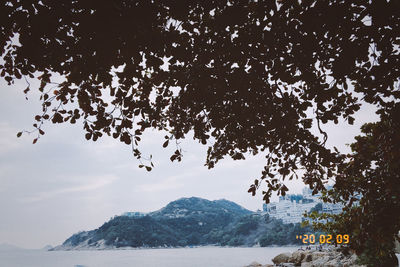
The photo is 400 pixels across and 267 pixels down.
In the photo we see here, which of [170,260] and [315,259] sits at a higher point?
[315,259]

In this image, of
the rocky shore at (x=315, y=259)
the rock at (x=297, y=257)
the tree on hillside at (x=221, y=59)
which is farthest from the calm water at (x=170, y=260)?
the tree on hillside at (x=221, y=59)

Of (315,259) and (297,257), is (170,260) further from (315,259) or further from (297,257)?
(315,259)

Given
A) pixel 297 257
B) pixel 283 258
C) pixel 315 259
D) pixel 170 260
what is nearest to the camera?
pixel 315 259

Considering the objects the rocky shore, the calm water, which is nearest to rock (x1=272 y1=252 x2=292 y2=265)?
the rocky shore

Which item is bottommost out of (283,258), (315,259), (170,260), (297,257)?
(170,260)

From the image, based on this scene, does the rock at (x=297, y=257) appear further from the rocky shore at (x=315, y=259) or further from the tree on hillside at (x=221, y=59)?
the tree on hillside at (x=221, y=59)

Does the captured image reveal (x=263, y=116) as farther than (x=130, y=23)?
Yes

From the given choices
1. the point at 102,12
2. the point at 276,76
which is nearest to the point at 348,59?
the point at 276,76

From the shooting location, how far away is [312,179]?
6.32 meters

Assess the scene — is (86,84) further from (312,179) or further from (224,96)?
(312,179)

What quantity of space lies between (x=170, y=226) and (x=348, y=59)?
202 meters

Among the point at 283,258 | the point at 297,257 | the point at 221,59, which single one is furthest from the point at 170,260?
the point at 221,59

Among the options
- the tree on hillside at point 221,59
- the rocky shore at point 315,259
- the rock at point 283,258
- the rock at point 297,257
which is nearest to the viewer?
the tree on hillside at point 221,59

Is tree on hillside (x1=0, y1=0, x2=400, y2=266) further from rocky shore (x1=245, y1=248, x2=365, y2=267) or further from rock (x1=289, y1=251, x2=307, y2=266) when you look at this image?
rock (x1=289, y1=251, x2=307, y2=266)
